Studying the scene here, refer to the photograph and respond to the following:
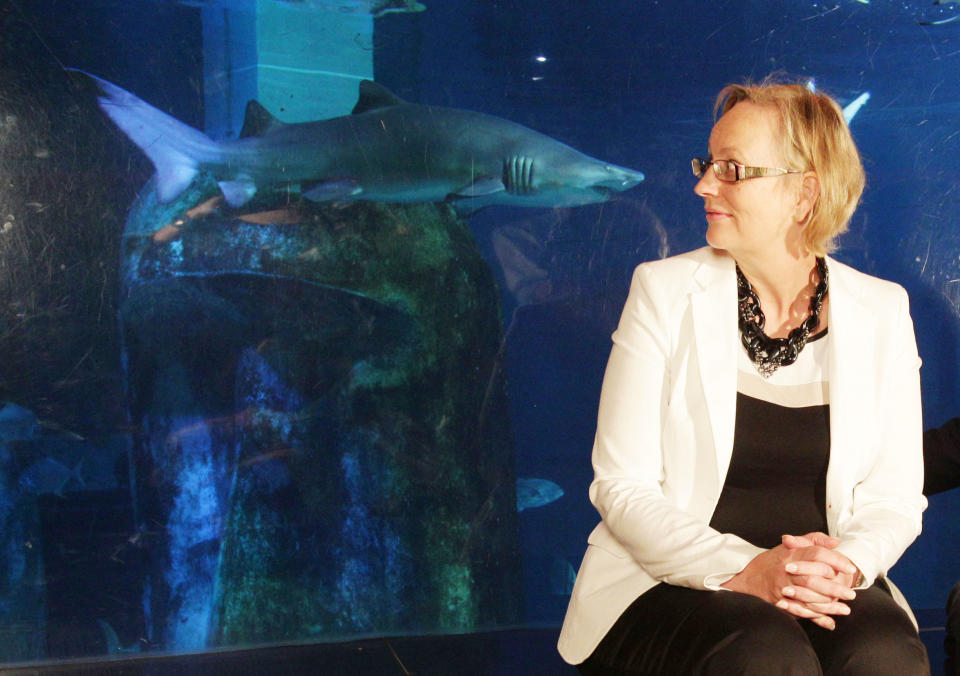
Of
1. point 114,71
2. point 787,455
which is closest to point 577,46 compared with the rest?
point 114,71

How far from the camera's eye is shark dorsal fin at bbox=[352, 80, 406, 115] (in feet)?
10.1

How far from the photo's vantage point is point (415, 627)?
3.10 m

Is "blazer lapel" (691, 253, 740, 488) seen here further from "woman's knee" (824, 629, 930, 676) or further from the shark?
the shark

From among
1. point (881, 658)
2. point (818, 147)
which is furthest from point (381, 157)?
point (881, 658)

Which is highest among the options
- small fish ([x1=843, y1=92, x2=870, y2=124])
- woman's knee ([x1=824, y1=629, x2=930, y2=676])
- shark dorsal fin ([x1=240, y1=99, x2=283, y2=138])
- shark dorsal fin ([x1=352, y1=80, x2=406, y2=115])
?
small fish ([x1=843, y1=92, x2=870, y2=124])

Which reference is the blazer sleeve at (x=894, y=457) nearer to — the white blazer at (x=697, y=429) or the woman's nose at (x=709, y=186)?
the white blazer at (x=697, y=429)

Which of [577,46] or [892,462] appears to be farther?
[577,46]

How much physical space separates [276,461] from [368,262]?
69cm

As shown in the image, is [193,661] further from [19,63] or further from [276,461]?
[19,63]

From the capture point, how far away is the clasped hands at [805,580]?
1.49 meters

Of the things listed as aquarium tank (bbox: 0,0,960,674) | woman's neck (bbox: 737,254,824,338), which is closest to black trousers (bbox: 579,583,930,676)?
woman's neck (bbox: 737,254,824,338)

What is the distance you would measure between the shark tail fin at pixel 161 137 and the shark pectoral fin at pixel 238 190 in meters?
0.10

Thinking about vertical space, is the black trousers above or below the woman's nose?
below

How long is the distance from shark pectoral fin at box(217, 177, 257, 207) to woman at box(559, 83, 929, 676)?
5.13 feet
